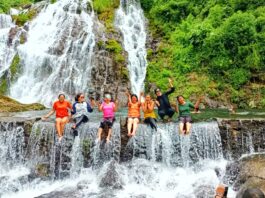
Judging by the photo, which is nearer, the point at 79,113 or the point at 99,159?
the point at 99,159

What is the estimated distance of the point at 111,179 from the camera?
968 cm

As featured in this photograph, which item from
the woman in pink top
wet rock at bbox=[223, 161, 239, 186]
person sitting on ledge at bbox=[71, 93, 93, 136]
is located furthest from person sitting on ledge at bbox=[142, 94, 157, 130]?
wet rock at bbox=[223, 161, 239, 186]

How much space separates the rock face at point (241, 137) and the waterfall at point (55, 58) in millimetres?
9835

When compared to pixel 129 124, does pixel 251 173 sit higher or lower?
lower

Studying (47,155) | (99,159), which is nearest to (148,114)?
(99,159)

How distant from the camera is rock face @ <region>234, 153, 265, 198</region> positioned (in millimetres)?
8312

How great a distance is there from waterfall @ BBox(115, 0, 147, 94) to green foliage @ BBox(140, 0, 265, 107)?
579 millimetres

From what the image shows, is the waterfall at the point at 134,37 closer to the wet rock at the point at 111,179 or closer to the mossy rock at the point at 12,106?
the mossy rock at the point at 12,106

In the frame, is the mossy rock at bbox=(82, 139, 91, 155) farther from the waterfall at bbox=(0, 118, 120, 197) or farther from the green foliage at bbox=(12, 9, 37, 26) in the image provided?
the green foliage at bbox=(12, 9, 37, 26)

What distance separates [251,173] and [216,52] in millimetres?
11410

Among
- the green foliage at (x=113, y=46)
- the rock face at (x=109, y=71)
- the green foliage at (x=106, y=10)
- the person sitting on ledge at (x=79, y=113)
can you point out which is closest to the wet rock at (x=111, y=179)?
the person sitting on ledge at (x=79, y=113)

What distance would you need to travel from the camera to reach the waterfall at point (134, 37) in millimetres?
20250

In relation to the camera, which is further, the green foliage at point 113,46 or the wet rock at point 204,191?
the green foliage at point 113,46

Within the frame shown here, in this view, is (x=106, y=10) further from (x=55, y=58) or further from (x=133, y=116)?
(x=133, y=116)
